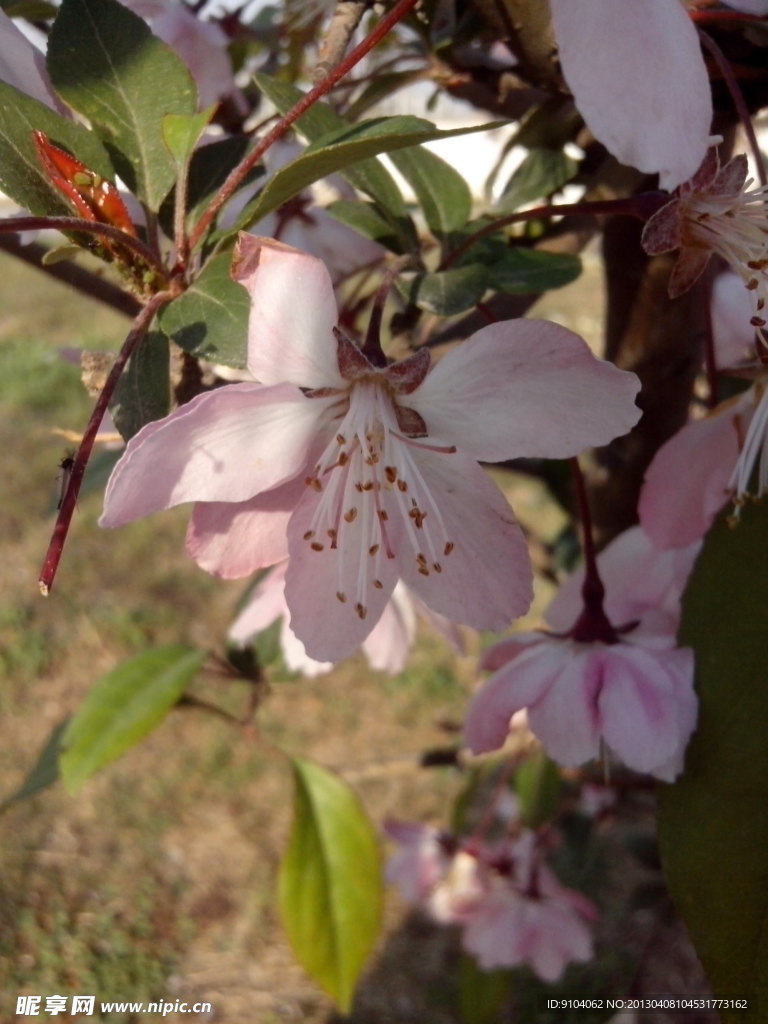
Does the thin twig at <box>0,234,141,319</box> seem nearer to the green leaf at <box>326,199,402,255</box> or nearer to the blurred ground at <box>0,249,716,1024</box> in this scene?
the green leaf at <box>326,199,402,255</box>

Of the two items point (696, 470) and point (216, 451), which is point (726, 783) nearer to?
point (696, 470)

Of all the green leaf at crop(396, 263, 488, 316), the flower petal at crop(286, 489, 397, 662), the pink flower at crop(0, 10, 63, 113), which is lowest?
the flower petal at crop(286, 489, 397, 662)

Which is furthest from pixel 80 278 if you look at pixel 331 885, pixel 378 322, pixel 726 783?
pixel 331 885

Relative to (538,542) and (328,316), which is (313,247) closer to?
(328,316)

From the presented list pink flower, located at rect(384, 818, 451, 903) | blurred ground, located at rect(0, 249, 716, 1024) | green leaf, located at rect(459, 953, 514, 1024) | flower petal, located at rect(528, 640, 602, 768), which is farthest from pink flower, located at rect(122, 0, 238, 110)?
green leaf, located at rect(459, 953, 514, 1024)

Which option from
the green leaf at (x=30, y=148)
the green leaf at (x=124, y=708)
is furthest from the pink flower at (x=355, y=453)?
the green leaf at (x=124, y=708)

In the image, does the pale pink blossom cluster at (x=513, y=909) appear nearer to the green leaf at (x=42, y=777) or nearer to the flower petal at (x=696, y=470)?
the green leaf at (x=42, y=777)
